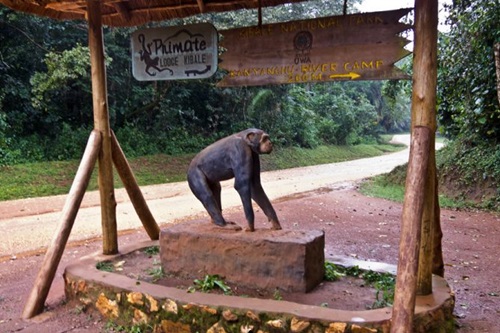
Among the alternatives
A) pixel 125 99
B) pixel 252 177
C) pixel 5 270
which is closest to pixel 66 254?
pixel 5 270

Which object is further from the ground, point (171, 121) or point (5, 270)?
point (171, 121)

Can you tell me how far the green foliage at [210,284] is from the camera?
155 inches

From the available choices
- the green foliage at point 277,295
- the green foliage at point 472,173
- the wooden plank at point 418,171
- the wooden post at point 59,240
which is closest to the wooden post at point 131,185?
the wooden post at point 59,240

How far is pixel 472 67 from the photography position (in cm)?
1066

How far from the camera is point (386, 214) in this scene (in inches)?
377

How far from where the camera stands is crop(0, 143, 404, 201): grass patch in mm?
11969

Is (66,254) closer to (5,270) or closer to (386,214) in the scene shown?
(5,270)

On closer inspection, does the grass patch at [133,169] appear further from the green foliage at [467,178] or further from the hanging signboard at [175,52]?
the hanging signboard at [175,52]

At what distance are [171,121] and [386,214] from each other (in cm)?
1099

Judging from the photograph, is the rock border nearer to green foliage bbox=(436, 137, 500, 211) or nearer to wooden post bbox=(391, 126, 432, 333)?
wooden post bbox=(391, 126, 432, 333)

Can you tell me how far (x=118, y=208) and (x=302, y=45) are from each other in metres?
7.51

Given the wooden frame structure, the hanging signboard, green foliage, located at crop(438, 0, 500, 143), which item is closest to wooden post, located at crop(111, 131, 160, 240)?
the wooden frame structure

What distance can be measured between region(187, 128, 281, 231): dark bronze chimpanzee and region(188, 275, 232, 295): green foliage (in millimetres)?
531

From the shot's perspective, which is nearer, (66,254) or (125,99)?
(66,254)
